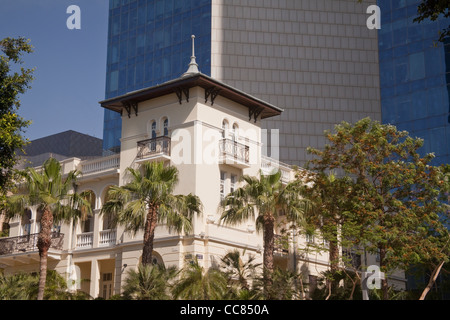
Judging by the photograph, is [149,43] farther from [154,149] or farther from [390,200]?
[390,200]

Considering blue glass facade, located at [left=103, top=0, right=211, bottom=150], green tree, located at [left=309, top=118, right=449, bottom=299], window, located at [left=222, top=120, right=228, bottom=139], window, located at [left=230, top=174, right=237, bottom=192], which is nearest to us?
green tree, located at [left=309, top=118, right=449, bottom=299]

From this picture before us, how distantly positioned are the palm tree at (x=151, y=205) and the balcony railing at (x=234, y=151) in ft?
16.3

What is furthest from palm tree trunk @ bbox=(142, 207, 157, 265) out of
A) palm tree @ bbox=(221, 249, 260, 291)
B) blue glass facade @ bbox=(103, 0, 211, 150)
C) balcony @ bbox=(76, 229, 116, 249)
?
blue glass facade @ bbox=(103, 0, 211, 150)

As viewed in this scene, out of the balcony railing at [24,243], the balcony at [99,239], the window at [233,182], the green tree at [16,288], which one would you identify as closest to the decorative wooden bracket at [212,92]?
the window at [233,182]

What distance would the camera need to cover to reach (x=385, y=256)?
3631 cm

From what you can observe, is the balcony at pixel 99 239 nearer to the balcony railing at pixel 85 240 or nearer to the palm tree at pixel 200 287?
the balcony railing at pixel 85 240

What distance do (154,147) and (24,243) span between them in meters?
10.4

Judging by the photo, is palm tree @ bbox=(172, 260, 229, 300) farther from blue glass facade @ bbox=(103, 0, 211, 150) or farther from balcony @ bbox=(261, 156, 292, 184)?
blue glass facade @ bbox=(103, 0, 211, 150)

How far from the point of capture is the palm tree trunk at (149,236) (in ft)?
106

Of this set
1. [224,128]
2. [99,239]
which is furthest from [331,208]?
[99,239]

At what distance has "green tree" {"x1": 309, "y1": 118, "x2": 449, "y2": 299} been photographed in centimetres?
3478
